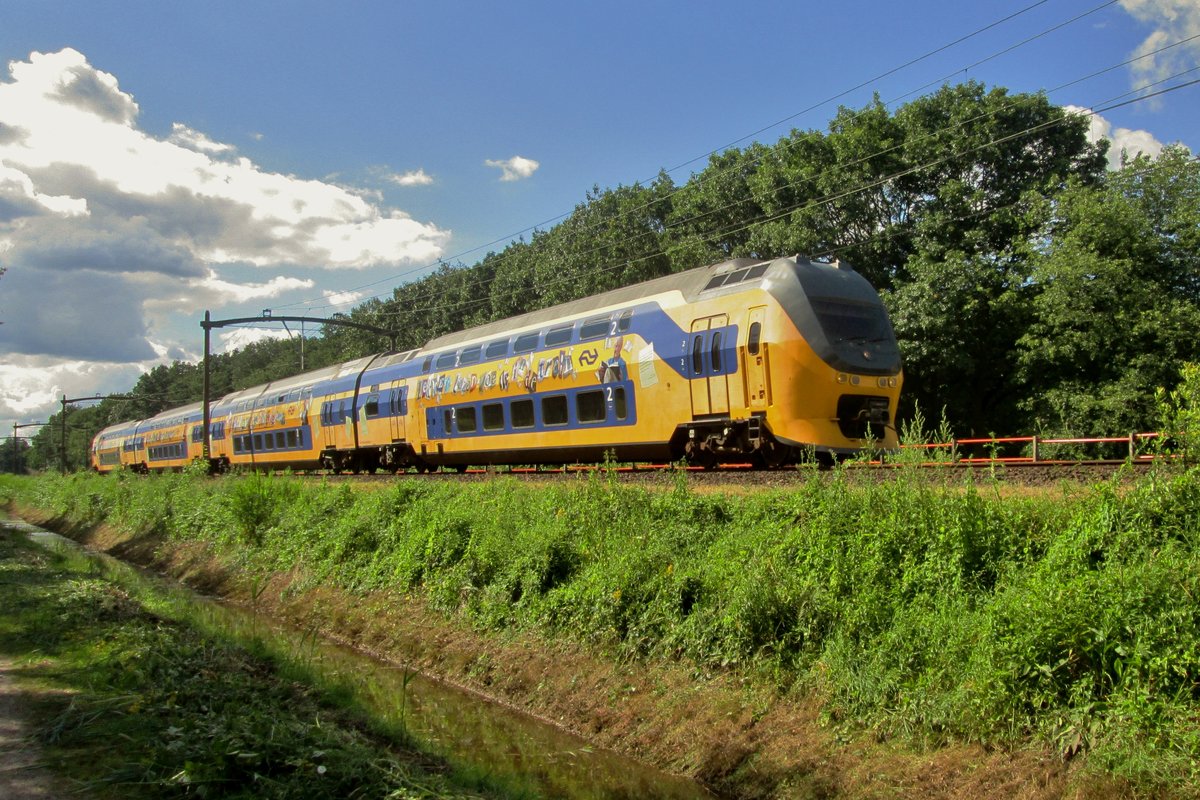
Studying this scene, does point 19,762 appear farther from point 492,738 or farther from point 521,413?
point 521,413

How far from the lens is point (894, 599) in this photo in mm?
8273

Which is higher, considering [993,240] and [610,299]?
[993,240]

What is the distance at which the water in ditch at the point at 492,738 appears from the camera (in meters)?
8.12

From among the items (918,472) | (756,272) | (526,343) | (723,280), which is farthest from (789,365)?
(526,343)

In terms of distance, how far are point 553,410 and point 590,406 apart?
4.35 ft

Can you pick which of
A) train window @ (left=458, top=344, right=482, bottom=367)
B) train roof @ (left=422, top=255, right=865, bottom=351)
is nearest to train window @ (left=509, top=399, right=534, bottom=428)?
train roof @ (left=422, top=255, right=865, bottom=351)

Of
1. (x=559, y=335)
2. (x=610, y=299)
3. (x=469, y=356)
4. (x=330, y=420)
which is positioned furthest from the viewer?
(x=330, y=420)

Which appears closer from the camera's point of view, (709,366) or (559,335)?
(709,366)

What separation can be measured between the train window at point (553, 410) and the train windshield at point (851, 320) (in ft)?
21.3

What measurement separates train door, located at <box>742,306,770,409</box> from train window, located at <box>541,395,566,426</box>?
17.6ft

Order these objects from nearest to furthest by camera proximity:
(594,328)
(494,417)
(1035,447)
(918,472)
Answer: (918,472) < (1035,447) < (594,328) < (494,417)

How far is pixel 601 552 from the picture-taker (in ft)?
38.4

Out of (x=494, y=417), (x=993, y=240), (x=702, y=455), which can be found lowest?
(x=702, y=455)

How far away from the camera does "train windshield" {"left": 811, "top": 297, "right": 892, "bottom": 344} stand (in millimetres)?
14664
